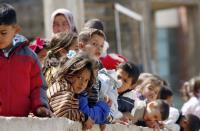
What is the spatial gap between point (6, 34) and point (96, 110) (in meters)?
0.97

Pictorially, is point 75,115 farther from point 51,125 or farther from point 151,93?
point 151,93

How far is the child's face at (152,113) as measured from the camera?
25.0ft

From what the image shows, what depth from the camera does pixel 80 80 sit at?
5621mm

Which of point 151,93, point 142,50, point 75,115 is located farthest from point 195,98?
point 142,50

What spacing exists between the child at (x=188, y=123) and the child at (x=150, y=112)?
2.89 ft

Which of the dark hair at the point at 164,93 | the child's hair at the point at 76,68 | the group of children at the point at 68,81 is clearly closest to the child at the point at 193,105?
the dark hair at the point at 164,93

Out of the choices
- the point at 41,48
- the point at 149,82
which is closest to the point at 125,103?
the point at 41,48

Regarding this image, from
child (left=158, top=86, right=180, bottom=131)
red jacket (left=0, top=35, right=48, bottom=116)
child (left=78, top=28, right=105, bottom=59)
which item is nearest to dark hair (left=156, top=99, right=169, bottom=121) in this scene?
child (left=158, top=86, right=180, bottom=131)

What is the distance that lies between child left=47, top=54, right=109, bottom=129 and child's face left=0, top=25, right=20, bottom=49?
58 centimetres

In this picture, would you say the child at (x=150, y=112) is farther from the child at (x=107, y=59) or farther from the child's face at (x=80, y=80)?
the child's face at (x=80, y=80)

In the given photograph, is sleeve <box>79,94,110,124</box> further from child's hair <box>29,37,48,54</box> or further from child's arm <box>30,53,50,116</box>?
child's hair <box>29,37,48,54</box>

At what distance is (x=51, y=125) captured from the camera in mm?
5062

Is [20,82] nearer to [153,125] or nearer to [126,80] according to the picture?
[126,80]

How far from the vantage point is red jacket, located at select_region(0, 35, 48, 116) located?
16.9 feet
